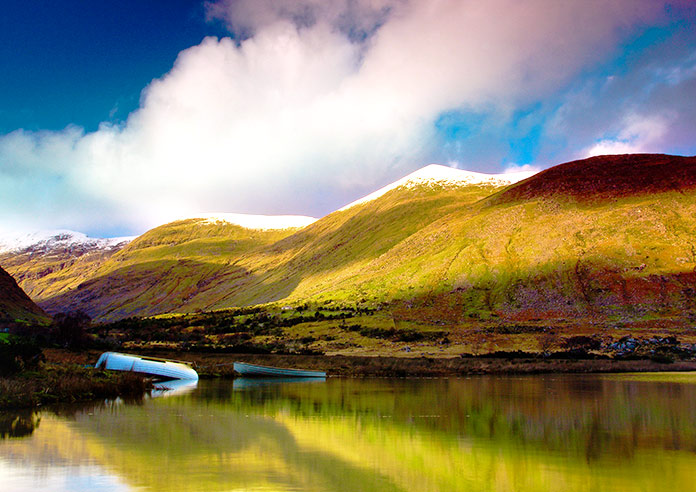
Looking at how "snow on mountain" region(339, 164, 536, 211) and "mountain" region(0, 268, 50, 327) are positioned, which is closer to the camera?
"mountain" region(0, 268, 50, 327)

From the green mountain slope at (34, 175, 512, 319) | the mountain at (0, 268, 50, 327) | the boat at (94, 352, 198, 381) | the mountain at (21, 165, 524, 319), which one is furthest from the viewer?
the mountain at (21, 165, 524, 319)

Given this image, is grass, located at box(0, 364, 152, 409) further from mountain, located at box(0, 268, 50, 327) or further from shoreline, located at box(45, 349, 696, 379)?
mountain, located at box(0, 268, 50, 327)

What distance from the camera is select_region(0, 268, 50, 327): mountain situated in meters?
90.1

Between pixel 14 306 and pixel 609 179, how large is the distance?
116m

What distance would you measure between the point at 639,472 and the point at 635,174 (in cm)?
11098

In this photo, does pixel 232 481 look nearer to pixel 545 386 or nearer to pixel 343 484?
pixel 343 484

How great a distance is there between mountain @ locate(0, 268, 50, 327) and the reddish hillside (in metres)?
95.5

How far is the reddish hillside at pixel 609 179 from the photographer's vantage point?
10380 cm

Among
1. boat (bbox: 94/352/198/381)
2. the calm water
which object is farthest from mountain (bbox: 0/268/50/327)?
the calm water

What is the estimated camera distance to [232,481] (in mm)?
12391

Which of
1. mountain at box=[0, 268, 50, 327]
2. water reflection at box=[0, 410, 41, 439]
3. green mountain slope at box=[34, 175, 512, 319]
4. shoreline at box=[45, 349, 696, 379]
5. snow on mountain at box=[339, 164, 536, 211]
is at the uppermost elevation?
snow on mountain at box=[339, 164, 536, 211]

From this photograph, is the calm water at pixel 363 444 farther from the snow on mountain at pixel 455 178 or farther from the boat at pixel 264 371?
the snow on mountain at pixel 455 178

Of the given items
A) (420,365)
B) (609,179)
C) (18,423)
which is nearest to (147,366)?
(18,423)

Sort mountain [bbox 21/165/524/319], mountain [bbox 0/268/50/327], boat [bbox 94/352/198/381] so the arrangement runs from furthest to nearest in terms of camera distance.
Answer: mountain [bbox 21/165/524/319] < mountain [bbox 0/268/50/327] < boat [bbox 94/352/198/381]
